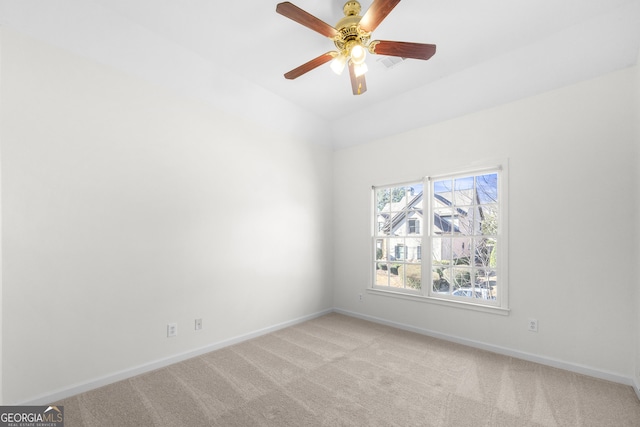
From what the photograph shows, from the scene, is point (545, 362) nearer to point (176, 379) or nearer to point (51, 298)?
point (176, 379)

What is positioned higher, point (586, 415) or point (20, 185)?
point (20, 185)

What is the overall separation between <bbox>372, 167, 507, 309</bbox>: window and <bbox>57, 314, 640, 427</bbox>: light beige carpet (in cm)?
75

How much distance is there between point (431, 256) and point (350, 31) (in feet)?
9.00

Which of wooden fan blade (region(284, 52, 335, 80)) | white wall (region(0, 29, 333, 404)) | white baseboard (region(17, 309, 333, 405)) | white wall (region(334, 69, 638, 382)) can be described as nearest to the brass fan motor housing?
wooden fan blade (region(284, 52, 335, 80))

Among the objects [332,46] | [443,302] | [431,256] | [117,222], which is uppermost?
[332,46]

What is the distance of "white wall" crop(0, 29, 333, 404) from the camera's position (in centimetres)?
208

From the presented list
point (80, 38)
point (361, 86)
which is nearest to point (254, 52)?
point (361, 86)

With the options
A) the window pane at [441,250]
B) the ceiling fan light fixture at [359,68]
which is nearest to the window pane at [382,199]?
the window pane at [441,250]

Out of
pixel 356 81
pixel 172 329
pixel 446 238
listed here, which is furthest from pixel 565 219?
pixel 172 329

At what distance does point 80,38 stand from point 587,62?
4412mm

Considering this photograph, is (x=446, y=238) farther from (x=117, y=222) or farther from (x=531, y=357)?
(x=117, y=222)

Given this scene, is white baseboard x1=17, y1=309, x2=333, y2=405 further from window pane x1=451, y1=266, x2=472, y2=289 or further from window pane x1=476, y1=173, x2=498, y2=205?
window pane x1=476, y1=173, x2=498, y2=205

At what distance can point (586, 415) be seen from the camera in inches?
79.6

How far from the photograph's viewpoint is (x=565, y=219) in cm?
271
